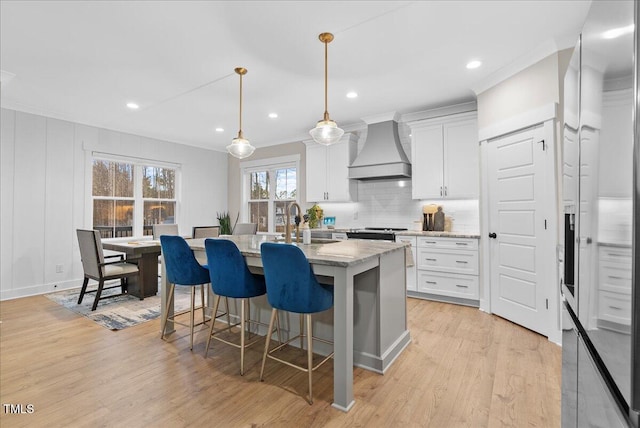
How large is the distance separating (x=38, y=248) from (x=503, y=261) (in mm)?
6353

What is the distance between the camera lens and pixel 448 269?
4.07 m

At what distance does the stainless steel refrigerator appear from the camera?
1.83ft

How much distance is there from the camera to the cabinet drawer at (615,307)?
56 cm

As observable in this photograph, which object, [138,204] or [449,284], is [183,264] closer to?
[449,284]

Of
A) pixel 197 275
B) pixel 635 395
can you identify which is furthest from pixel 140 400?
pixel 635 395

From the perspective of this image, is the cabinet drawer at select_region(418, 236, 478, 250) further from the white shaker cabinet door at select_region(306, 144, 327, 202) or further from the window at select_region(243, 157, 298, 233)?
the window at select_region(243, 157, 298, 233)

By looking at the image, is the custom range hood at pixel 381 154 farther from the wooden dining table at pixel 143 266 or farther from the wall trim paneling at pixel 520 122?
the wooden dining table at pixel 143 266

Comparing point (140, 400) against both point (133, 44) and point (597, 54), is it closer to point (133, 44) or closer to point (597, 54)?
point (597, 54)

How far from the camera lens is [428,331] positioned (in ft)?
10.3

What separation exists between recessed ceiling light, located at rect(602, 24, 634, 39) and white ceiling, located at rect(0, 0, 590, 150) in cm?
200

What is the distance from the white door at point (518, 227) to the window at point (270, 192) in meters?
3.82

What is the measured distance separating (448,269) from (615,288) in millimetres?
3652

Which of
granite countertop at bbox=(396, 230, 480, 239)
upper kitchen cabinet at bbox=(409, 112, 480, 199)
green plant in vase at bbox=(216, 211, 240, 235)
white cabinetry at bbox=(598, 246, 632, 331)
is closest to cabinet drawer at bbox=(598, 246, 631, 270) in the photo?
white cabinetry at bbox=(598, 246, 632, 331)

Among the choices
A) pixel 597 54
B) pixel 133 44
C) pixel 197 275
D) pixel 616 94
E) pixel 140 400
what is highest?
pixel 133 44
